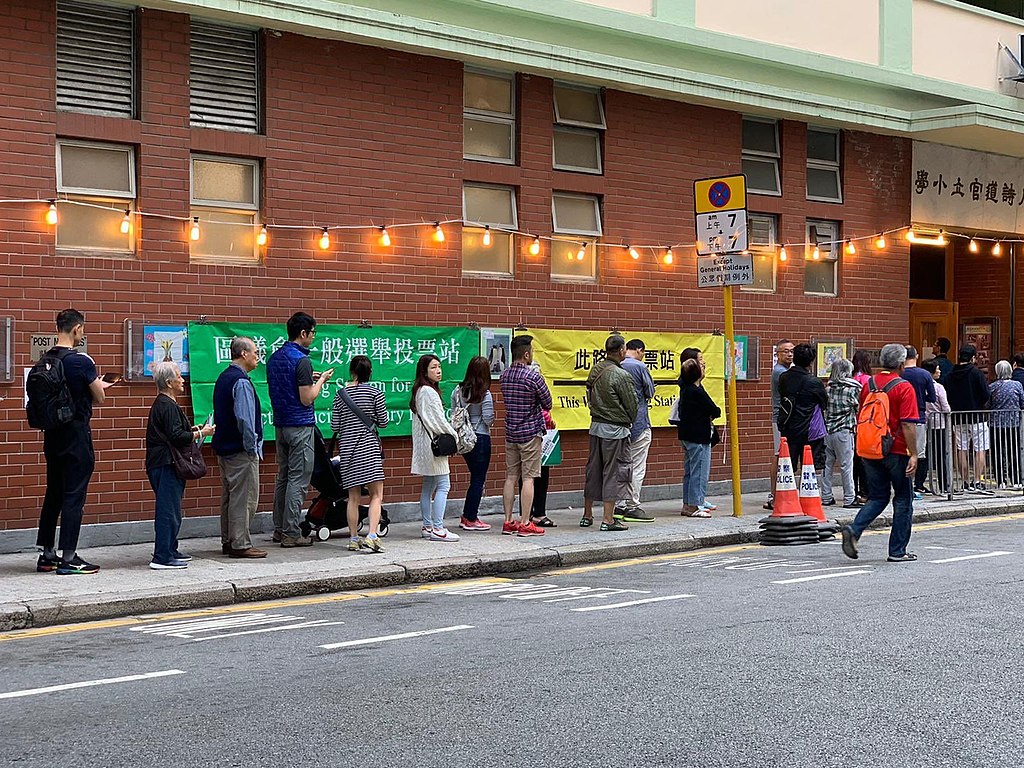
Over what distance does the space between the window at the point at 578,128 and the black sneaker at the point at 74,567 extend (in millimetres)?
7459

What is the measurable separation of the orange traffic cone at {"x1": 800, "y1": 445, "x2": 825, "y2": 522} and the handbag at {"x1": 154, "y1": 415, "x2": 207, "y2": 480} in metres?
6.10

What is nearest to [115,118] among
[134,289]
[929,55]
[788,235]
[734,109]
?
[134,289]

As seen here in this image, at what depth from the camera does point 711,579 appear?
11.0 metres

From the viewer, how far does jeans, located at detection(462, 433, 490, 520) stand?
1350cm

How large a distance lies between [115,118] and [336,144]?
2.33 m

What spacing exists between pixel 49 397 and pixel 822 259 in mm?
11552

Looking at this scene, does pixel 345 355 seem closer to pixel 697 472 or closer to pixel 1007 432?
pixel 697 472

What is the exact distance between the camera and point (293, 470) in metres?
12.2

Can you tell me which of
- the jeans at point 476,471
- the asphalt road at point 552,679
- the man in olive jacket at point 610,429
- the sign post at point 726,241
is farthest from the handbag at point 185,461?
the sign post at point 726,241

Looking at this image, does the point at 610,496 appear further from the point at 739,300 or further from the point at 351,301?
the point at 739,300

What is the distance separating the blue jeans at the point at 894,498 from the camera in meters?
11.8

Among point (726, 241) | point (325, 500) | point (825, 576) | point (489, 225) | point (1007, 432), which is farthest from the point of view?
point (1007, 432)

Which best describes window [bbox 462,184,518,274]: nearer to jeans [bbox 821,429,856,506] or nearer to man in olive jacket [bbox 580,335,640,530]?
man in olive jacket [bbox 580,335,640,530]

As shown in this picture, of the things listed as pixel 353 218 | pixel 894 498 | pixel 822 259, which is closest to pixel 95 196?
pixel 353 218
